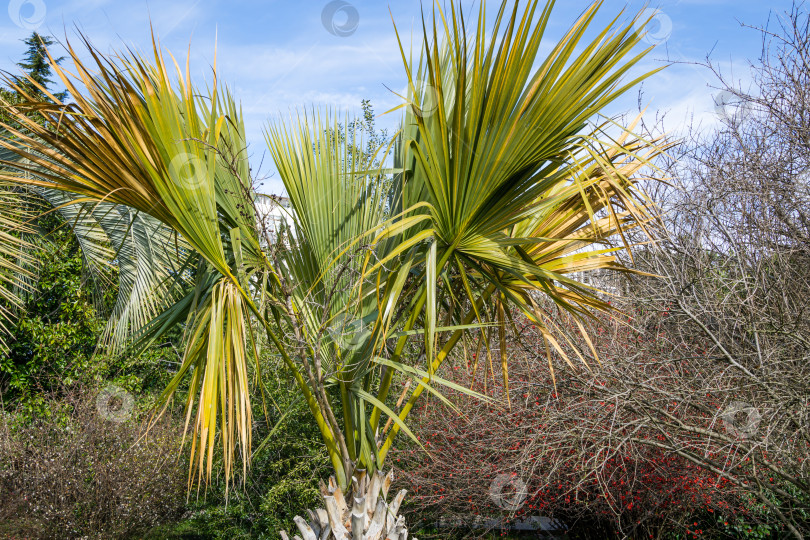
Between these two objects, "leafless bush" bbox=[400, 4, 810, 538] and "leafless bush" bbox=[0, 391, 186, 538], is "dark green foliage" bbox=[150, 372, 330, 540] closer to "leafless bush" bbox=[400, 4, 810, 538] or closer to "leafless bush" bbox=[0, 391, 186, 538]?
"leafless bush" bbox=[0, 391, 186, 538]

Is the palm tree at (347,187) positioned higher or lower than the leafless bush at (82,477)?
higher

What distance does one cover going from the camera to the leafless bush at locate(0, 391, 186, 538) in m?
6.33

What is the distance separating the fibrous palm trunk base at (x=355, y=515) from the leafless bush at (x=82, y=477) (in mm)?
3864

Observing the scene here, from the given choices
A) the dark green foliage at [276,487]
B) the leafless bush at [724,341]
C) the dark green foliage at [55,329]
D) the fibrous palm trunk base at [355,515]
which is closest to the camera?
the fibrous palm trunk base at [355,515]

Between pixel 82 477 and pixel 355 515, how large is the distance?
5.02 meters

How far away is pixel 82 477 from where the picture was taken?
21.3 feet

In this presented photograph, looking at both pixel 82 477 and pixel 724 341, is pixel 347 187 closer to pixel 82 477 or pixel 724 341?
pixel 724 341

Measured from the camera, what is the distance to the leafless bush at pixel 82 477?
6.33 metres

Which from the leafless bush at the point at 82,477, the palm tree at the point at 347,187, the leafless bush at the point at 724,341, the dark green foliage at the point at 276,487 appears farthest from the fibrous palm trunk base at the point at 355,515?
the dark green foliage at the point at 276,487

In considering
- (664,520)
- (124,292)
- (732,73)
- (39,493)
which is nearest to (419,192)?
(732,73)

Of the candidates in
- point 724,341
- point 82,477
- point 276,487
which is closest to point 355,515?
point 724,341

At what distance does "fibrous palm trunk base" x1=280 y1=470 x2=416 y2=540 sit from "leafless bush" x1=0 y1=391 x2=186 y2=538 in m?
3.86

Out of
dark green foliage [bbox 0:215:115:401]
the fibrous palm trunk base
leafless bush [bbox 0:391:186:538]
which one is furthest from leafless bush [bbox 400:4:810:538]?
dark green foliage [bbox 0:215:115:401]

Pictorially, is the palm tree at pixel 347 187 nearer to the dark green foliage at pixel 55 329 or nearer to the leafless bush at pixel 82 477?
the leafless bush at pixel 82 477
